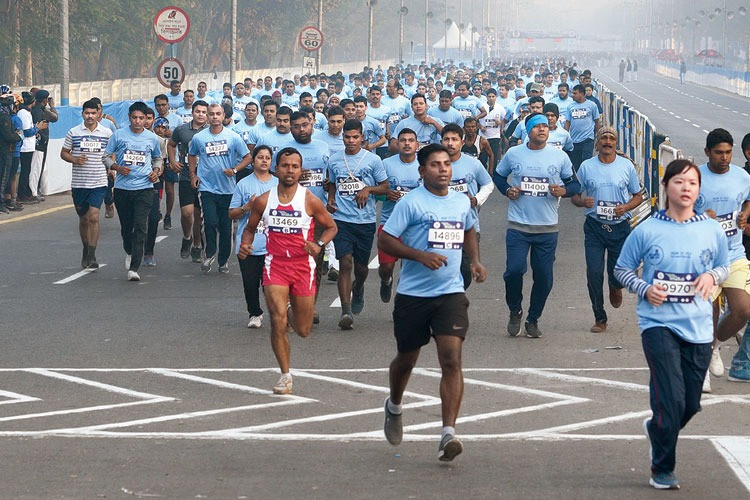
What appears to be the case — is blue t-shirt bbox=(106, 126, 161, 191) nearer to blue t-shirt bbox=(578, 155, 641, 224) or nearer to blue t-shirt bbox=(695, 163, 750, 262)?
blue t-shirt bbox=(578, 155, 641, 224)

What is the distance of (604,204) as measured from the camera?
12719 mm

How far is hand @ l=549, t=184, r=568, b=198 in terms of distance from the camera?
40.8 ft

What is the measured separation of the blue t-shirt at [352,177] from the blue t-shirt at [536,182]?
1226 mm

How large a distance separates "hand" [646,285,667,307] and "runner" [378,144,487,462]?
47.2 inches

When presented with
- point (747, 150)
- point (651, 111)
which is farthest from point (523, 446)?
point (651, 111)

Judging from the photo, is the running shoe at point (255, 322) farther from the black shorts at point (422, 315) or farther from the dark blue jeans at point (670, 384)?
the dark blue jeans at point (670, 384)

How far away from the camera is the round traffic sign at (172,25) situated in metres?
28.5

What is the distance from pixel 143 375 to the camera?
11.0 meters

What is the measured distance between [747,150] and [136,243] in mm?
7532

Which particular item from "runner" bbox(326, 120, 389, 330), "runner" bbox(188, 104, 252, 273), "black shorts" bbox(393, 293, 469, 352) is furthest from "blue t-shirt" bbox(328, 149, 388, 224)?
"black shorts" bbox(393, 293, 469, 352)

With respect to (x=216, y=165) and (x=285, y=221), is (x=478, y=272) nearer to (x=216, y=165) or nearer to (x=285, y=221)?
(x=285, y=221)

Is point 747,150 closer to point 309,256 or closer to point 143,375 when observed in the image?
point 309,256

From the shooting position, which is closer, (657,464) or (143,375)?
(657,464)

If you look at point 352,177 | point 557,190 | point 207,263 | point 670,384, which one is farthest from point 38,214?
point 670,384
